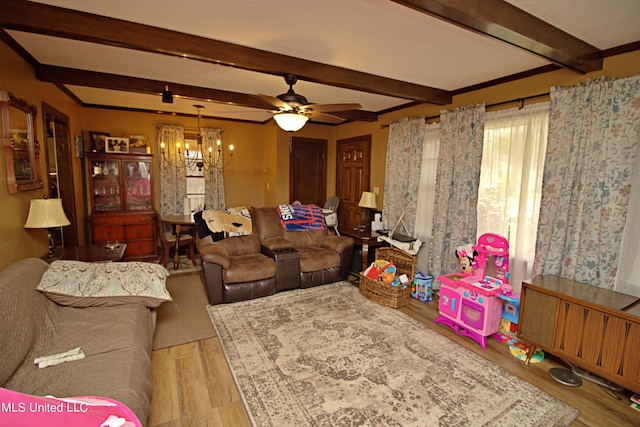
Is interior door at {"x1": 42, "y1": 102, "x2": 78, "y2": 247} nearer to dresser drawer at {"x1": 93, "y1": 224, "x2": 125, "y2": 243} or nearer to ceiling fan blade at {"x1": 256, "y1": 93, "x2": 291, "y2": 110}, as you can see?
dresser drawer at {"x1": 93, "y1": 224, "x2": 125, "y2": 243}

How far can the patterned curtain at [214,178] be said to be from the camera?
5.80 m

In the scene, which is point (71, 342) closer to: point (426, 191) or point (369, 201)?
point (369, 201)

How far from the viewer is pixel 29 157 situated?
8.80 feet

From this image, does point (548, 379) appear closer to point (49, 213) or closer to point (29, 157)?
point (49, 213)

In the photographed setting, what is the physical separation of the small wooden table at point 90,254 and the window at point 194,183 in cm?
257

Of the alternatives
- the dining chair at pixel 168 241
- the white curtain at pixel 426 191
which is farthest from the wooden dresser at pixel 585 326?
the dining chair at pixel 168 241

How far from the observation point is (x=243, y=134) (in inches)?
244

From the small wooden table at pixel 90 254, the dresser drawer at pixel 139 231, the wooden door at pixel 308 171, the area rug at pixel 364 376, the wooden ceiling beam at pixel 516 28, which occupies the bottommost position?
the area rug at pixel 364 376

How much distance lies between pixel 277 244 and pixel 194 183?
2759 millimetres

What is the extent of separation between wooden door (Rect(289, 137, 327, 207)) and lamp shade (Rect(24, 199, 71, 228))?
12.8ft

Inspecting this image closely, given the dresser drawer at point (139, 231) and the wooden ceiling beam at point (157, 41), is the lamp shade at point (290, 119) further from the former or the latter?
the dresser drawer at point (139, 231)

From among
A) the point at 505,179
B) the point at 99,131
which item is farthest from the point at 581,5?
the point at 99,131

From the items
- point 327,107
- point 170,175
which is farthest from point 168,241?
point 327,107

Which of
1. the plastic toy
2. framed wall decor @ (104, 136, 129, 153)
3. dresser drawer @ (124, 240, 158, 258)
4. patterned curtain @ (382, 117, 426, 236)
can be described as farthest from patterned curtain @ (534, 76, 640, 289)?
framed wall decor @ (104, 136, 129, 153)
